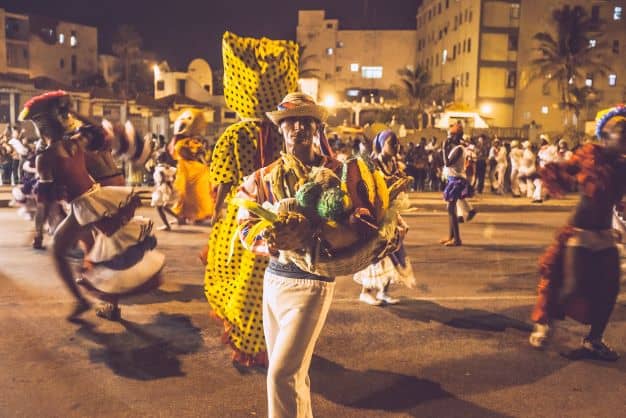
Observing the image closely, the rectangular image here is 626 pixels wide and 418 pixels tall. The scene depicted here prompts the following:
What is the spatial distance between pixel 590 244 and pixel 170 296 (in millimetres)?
4428

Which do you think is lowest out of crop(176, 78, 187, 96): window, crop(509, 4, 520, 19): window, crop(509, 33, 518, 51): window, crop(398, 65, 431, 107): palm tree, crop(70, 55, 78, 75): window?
crop(176, 78, 187, 96): window

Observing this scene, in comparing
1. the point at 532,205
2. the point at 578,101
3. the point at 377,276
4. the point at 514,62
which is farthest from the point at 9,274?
the point at 514,62

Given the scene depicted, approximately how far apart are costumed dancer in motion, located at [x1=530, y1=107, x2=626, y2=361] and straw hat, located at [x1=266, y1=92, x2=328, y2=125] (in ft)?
8.14

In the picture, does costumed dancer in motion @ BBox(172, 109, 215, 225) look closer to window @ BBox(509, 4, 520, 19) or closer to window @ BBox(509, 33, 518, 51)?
window @ BBox(509, 33, 518, 51)

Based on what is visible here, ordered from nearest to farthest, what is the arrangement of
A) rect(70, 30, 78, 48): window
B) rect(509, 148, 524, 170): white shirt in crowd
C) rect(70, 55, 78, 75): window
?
rect(509, 148, 524, 170): white shirt in crowd < rect(70, 30, 78, 48): window < rect(70, 55, 78, 75): window

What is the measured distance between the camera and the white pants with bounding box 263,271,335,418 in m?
3.15

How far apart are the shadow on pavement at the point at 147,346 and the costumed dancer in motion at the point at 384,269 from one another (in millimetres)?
1899

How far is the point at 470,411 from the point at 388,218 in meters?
1.86

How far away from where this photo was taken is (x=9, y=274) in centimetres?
800

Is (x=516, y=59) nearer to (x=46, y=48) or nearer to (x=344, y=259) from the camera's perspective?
(x=46, y=48)

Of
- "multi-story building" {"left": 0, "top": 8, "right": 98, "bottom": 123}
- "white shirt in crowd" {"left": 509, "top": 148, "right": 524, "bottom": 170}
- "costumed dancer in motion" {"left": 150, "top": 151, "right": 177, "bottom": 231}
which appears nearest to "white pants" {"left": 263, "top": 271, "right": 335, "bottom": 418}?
"costumed dancer in motion" {"left": 150, "top": 151, "right": 177, "bottom": 231}

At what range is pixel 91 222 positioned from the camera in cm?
577

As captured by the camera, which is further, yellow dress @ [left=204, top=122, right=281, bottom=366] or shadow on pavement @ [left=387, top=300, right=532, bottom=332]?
shadow on pavement @ [left=387, top=300, right=532, bottom=332]

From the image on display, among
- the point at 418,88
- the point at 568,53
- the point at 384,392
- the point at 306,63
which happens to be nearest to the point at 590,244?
the point at 384,392
